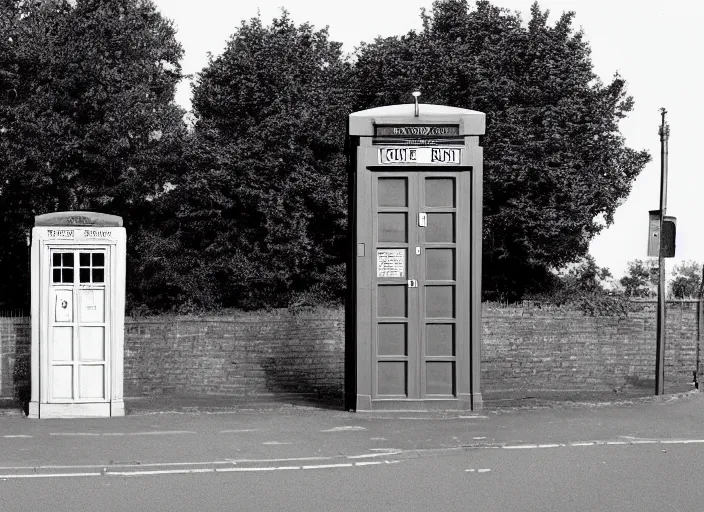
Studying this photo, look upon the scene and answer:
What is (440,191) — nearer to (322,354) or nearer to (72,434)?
(72,434)

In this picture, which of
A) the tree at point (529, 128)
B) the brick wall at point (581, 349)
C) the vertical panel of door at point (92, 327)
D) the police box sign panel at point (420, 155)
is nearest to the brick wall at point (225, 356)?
the brick wall at point (581, 349)

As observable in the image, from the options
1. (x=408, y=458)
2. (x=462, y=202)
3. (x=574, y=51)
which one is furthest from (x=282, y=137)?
(x=408, y=458)

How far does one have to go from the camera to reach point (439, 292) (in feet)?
43.2

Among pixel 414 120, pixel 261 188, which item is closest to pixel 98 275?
pixel 414 120

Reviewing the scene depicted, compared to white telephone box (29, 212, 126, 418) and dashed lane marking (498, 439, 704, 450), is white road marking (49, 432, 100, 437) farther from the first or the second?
dashed lane marking (498, 439, 704, 450)

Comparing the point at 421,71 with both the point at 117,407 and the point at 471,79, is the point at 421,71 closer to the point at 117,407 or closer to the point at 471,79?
the point at 471,79

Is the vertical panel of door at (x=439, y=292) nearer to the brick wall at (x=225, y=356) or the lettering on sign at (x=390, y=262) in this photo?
the lettering on sign at (x=390, y=262)

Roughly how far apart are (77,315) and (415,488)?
19.7ft

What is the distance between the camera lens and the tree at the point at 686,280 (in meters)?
42.3

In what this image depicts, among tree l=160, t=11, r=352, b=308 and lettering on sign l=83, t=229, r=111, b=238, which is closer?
lettering on sign l=83, t=229, r=111, b=238

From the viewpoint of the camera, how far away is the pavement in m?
9.53

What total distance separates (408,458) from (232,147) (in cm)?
3524

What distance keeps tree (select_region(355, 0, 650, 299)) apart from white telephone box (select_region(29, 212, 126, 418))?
31.3m

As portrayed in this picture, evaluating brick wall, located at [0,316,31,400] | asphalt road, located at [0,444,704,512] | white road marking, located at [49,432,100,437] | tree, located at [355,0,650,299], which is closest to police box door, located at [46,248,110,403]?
white road marking, located at [49,432,100,437]
